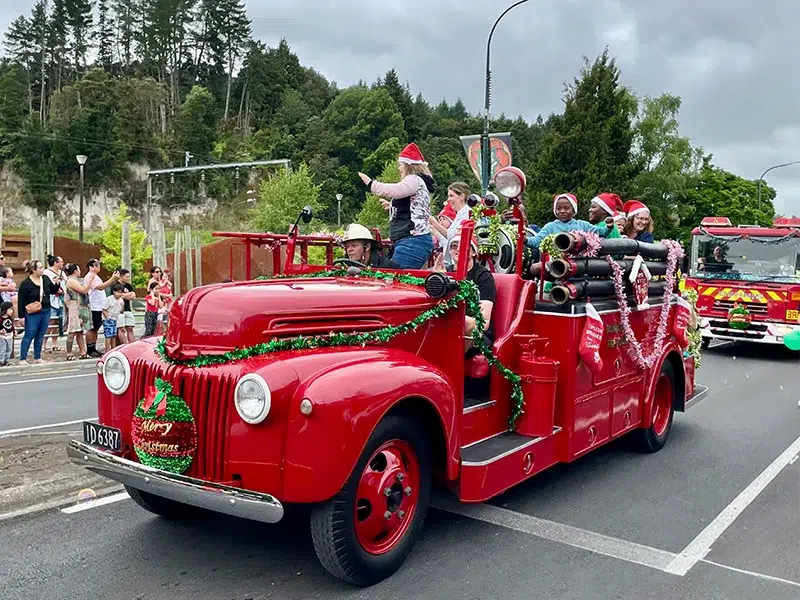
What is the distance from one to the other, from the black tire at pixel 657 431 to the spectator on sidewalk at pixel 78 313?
10237mm

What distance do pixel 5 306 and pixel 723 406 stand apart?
1121cm

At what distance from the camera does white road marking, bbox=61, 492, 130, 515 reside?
4875mm

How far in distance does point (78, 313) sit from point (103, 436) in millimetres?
10202

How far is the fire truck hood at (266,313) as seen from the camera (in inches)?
148

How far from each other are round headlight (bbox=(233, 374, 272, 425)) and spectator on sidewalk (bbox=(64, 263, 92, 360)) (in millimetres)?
10837

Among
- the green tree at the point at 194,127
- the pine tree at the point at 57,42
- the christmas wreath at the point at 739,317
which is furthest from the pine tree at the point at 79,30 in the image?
the christmas wreath at the point at 739,317

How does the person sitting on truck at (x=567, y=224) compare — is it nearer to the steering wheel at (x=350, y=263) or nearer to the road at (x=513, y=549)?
the steering wheel at (x=350, y=263)

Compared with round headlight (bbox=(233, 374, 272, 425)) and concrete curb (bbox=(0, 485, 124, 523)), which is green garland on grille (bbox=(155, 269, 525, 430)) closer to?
round headlight (bbox=(233, 374, 272, 425))

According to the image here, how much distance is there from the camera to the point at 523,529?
4699 mm

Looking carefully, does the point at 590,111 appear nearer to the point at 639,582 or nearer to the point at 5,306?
the point at 5,306

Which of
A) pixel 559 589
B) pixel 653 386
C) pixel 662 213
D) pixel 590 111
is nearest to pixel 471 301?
pixel 559 589

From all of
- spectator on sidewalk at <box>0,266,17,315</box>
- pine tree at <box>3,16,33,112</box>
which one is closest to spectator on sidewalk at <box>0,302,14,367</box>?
spectator on sidewalk at <box>0,266,17,315</box>

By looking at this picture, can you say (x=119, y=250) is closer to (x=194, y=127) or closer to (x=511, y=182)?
(x=511, y=182)

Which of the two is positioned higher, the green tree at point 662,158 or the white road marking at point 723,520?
the green tree at point 662,158
